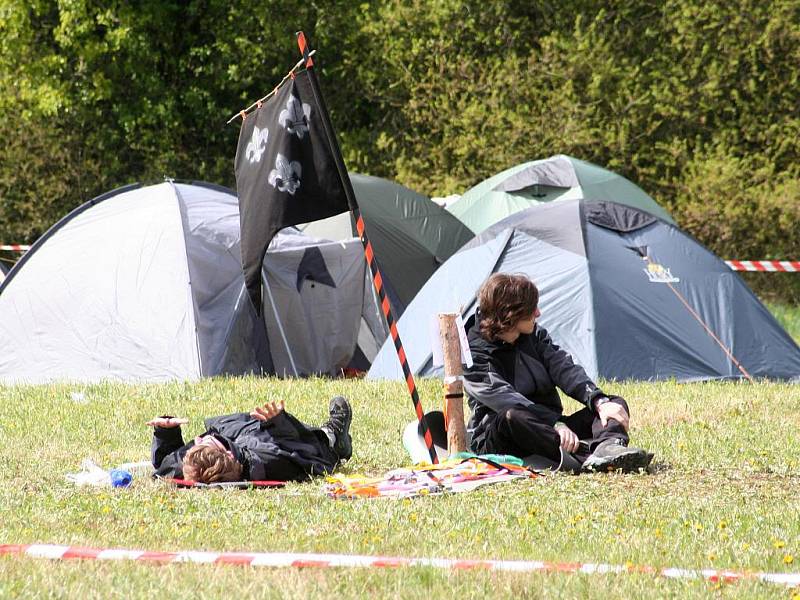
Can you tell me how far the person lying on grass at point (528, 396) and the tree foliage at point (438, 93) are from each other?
47.2ft

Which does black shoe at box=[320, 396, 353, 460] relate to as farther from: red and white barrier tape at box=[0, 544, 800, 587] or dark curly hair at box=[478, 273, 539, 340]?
red and white barrier tape at box=[0, 544, 800, 587]

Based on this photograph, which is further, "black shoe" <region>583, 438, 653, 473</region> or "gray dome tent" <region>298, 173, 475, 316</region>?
"gray dome tent" <region>298, 173, 475, 316</region>

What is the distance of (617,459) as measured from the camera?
6.07m

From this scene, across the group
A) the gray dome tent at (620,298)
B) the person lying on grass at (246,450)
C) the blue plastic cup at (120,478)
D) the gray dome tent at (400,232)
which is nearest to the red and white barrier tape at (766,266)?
the gray dome tent at (400,232)

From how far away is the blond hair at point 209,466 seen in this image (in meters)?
6.00

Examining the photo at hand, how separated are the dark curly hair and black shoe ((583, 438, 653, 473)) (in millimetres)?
760

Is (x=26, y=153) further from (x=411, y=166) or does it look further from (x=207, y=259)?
(x=207, y=259)

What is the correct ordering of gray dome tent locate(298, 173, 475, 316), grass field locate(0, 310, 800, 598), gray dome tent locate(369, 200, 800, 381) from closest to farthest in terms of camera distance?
grass field locate(0, 310, 800, 598) → gray dome tent locate(369, 200, 800, 381) → gray dome tent locate(298, 173, 475, 316)

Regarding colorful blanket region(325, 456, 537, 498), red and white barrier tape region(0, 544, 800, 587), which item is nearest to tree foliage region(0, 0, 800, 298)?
colorful blanket region(325, 456, 537, 498)

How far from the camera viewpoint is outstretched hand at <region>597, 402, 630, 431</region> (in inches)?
244

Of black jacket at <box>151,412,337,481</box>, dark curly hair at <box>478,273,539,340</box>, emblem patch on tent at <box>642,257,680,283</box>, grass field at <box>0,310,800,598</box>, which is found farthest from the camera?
emblem patch on tent at <box>642,257,680,283</box>

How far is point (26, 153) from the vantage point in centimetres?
2177

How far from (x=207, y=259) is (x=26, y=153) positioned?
12040 mm

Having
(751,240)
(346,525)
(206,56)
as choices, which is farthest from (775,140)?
(346,525)
